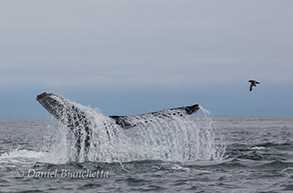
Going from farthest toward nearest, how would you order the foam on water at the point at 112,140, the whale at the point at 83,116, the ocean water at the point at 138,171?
the foam on water at the point at 112,140
the whale at the point at 83,116
the ocean water at the point at 138,171

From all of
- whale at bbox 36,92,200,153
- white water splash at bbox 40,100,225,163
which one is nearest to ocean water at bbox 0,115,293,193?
white water splash at bbox 40,100,225,163

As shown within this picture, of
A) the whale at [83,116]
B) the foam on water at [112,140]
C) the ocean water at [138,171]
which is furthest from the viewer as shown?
the foam on water at [112,140]

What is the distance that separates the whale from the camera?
553 inches

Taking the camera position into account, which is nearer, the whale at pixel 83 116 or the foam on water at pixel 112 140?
the whale at pixel 83 116

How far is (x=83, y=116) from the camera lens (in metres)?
14.6

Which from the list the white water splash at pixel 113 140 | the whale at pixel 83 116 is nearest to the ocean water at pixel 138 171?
the white water splash at pixel 113 140

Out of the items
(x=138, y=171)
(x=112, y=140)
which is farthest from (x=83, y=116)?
(x=138, y=171)

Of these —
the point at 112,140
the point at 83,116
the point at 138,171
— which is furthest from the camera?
the point at 112,140

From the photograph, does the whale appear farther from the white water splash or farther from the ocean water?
the ocean water

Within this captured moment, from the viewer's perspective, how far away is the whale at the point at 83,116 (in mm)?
14040

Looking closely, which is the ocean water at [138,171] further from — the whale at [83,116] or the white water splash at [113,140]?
the whale at [83,116]

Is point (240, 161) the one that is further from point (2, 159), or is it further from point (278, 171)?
point (2, 159)

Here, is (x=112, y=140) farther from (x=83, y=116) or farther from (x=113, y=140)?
(x=83, y=116)

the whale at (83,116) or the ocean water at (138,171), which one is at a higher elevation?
the whale at (83,116)
